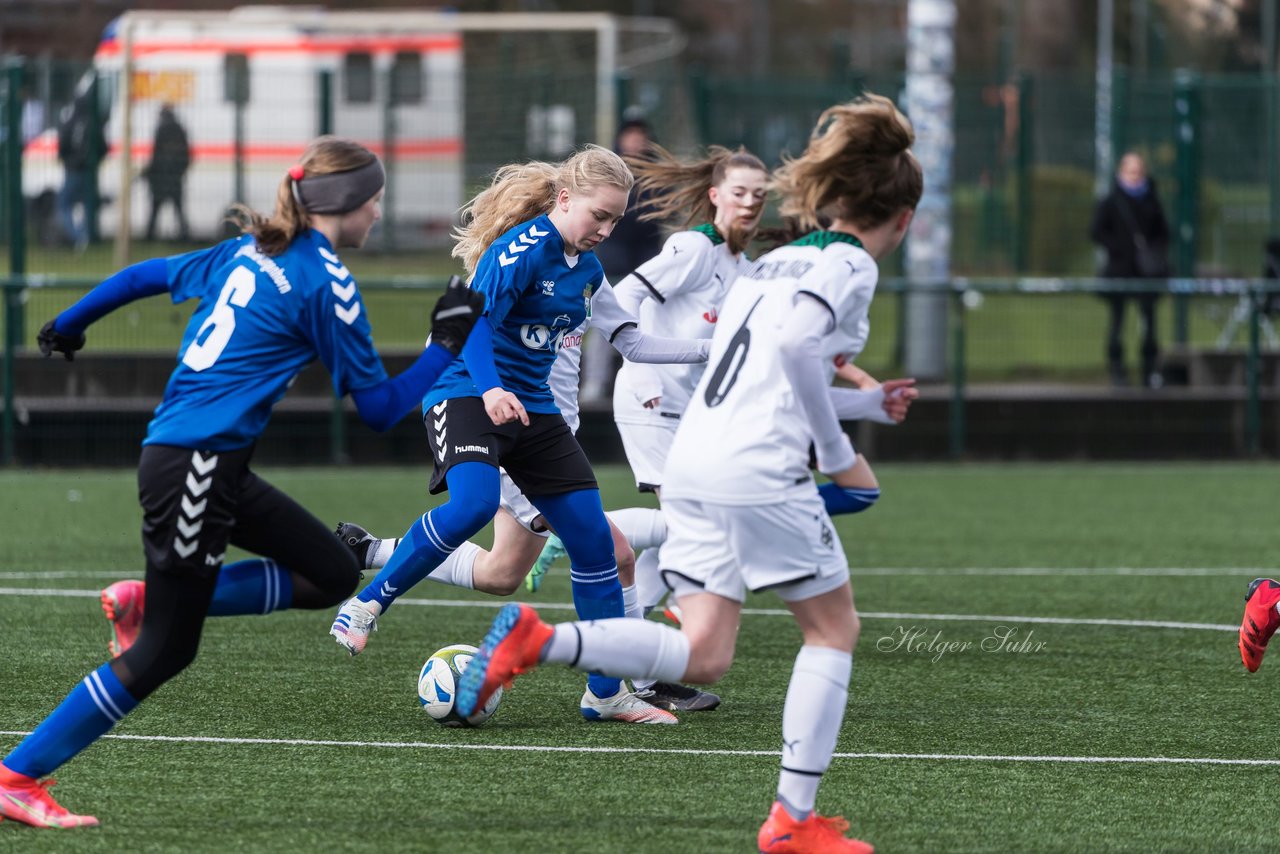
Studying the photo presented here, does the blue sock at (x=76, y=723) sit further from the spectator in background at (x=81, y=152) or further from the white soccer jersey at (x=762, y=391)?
the spectator in background at (x=81, y=152)

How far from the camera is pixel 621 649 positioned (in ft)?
15.7

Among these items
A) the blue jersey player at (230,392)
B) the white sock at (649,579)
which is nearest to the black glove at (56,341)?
the blue jersey player at (230,392)

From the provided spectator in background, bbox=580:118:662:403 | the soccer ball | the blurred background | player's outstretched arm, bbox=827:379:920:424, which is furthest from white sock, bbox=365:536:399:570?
the blurred background

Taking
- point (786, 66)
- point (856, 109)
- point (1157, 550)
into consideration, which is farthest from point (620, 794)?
point (786, 66)

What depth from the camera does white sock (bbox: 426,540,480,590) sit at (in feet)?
23.9

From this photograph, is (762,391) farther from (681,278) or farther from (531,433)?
(681,278)

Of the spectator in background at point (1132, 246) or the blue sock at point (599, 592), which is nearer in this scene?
the blue sock at point (599, 592)

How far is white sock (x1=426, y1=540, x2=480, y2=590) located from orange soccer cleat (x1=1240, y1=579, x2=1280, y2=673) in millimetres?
2770

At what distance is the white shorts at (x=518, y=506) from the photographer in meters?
7.18

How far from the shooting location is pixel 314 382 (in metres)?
16.0

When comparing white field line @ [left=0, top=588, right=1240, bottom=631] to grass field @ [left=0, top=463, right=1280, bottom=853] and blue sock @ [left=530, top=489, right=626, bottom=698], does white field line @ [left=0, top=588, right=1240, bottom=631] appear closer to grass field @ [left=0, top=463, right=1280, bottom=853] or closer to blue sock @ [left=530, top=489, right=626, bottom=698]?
grass field @ [left=0, top=463, right=1280, bottom=853]

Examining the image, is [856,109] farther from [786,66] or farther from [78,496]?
[786,66]

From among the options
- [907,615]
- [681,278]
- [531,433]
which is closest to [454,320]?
[531,433]

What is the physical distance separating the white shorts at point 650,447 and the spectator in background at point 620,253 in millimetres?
6519
